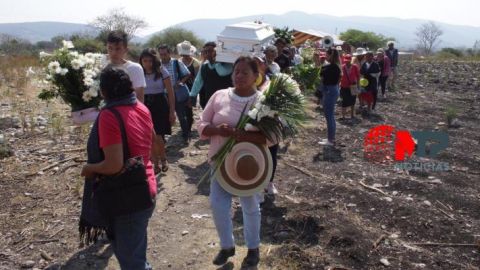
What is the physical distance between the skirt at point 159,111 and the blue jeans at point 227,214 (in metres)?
2.28

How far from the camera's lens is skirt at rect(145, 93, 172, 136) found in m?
5.56

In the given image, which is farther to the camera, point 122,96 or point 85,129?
point 85,129

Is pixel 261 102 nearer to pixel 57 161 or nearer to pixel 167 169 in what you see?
pixel 167 169

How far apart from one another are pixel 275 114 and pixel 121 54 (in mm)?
1560

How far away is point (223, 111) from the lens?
342 centimetres

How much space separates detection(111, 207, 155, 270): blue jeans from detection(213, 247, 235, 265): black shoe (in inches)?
36.9

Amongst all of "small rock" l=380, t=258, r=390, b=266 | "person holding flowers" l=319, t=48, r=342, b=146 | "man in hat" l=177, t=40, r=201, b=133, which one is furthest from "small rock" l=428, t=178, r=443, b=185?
"man in hat" l=177, t=40, r=201, b=133

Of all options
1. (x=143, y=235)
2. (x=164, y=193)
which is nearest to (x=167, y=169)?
(x=164, y=193)

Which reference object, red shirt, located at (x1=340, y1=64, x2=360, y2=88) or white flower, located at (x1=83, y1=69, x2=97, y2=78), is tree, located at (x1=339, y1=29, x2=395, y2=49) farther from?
white flower, located at (x1=83, y1=69, x2=97, y2=78)

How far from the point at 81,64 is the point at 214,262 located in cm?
199

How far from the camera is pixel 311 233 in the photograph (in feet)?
14.6

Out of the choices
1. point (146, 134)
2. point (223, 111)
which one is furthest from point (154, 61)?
point (146, 134)

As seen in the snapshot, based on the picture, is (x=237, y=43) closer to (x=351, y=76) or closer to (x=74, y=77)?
(x=74, y=77)

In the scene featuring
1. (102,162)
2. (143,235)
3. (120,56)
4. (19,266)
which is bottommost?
(19,266)
